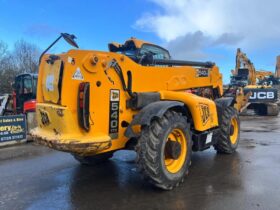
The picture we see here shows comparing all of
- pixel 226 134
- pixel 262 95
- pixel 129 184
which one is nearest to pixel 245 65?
pixel 262 95

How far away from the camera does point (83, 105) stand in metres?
4.71

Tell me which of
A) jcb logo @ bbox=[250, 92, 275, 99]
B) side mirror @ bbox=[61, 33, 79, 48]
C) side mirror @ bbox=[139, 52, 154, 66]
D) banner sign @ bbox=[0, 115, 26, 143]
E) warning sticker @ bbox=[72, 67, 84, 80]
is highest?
side mirror @ bbox=[61, 33, 79, 48]

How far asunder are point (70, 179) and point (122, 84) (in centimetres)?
199

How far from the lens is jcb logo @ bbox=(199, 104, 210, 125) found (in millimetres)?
6015

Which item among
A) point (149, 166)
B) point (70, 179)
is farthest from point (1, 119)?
point (149, 166)

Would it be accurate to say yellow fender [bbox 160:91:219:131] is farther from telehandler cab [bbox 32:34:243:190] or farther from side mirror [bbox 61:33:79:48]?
side mirror [bbox 61:33:79:48]

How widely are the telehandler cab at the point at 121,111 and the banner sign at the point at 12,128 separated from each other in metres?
4.96

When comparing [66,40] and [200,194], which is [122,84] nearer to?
[66,40]

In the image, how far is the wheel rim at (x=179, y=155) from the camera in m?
5.41

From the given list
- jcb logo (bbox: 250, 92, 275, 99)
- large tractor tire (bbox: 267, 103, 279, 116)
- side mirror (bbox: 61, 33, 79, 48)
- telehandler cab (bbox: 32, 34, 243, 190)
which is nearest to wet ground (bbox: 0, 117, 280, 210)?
telehandler cab (bbox: 32, 34, 243, 190)

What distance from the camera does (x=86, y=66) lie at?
4777 mm

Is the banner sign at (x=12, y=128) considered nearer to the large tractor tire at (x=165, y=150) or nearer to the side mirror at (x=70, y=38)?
the side mirror at (x=70, y=38)

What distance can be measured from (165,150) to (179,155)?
0.28 metres

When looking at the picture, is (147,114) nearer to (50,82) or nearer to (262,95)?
(50,82)
